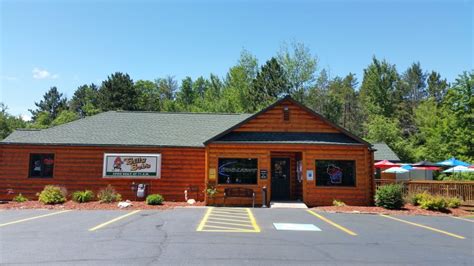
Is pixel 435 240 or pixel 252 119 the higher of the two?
pixel 252 119

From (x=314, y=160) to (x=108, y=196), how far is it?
1012 centimetres

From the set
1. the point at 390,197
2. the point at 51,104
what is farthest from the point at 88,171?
the point at 51,104

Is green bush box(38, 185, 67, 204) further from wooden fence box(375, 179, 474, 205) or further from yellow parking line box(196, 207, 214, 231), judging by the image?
wooden fence box(375, 179, 474, 205)

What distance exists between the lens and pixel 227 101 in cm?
4872

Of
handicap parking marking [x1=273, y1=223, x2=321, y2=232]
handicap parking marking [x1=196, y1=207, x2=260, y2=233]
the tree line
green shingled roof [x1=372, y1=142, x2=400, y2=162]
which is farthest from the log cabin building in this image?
the tree line

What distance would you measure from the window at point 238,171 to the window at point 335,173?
10.6 ft

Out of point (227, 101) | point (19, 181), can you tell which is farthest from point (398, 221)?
point (227, 101)

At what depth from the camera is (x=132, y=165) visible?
62.6 feet

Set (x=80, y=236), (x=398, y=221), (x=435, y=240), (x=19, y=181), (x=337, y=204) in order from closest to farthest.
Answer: (x=80, y=236), (x=435, y=240), (x=398, y=221), (x=337, y=204), (x=19, y=181)

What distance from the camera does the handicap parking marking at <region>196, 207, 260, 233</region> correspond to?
427 inches

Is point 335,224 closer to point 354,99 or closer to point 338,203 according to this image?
point 338,203

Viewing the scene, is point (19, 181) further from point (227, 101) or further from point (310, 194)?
point (227, 101)

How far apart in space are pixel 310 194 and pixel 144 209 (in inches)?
312

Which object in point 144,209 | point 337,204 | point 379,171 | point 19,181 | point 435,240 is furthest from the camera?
point 379,171
